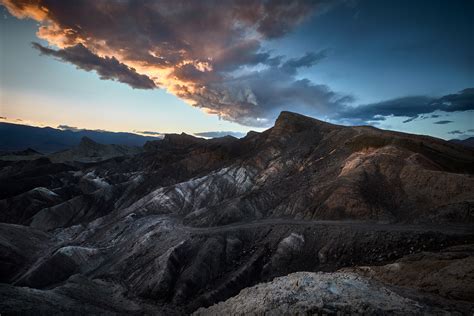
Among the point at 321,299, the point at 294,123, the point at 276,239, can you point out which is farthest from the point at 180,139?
the point at 321,299

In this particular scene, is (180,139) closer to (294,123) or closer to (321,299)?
(294,123)

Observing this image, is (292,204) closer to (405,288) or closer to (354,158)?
(354,158)


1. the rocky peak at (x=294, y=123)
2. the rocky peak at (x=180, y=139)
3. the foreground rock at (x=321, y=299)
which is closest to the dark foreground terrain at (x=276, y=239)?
the foreground rock at (x=321, y=299)

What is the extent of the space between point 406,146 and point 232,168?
149 ft

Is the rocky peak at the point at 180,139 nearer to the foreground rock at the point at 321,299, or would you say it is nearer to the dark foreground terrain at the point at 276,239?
the dark foreground terrain at the point at 276,239

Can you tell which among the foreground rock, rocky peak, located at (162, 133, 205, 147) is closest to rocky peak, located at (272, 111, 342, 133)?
the foreground rock

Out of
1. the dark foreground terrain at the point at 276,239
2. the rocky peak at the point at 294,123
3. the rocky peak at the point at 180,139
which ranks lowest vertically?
the dark foreground terrain at the point at 276,239

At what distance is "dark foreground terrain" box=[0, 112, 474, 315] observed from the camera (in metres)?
24.7

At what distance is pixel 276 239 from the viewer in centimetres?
4741

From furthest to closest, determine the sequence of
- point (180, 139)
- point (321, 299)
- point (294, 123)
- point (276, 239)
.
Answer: point (180, 139), point (294, 123), point (276, 239), point (321, 299)

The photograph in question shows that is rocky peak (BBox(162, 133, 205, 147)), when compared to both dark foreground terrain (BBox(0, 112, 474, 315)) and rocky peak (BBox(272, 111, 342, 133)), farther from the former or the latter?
dark foreground terrain (BBox(0, 112, 474, 315))

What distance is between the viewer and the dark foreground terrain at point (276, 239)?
2467 centimetres

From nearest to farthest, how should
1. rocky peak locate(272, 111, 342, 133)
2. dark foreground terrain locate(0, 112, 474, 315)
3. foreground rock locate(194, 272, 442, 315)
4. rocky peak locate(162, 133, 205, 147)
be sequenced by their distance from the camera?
foreground rock locate(194, 272, 442, 315) < dark foreground terrain locate(0, 112, 474, 315) < rocky peak locate(272, 111, 342, 133) < rocky peak locate(162, 133, 205, 147)

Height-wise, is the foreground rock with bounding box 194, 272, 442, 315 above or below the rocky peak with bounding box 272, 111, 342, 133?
below
